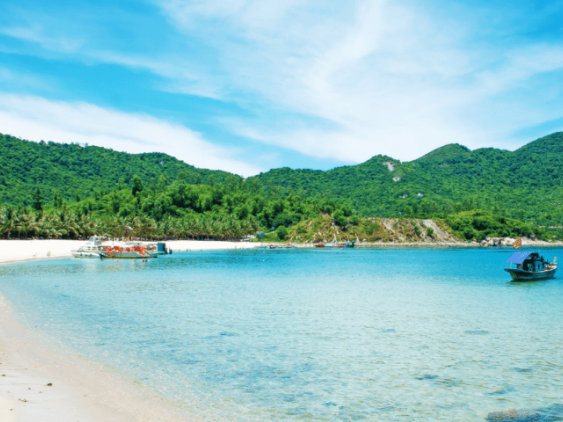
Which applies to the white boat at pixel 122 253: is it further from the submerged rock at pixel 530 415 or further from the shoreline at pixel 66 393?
the submerged rock at pixel 530 415

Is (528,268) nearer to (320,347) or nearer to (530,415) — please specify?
(320,347)

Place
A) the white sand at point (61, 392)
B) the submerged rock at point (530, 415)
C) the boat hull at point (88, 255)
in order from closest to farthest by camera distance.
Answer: the white sand at point (61, 392), the submerged rock at point (530, 415), the boat hull at point (88, 255)

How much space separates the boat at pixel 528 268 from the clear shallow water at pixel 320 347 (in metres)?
13.1

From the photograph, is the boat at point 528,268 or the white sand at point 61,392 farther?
the boat at point 528,268

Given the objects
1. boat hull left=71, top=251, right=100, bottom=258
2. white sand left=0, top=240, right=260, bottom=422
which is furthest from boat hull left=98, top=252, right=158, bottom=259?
white sand left=0, top=240, right=260, bottom=422

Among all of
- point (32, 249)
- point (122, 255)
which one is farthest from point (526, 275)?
point (32, 249)

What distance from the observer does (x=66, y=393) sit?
13297 mm

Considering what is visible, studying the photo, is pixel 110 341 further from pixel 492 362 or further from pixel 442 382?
pixel 492 362

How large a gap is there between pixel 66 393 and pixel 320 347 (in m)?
11.8

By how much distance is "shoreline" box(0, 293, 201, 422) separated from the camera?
11.5m

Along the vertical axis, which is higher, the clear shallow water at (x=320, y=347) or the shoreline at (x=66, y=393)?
the shoreline at (x=66, y=393)

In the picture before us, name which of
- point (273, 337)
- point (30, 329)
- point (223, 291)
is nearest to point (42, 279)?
point (223, 291)

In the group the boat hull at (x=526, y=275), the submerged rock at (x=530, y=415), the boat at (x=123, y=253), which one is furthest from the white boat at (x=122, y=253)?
the submerged rock at (x=530, y=415)

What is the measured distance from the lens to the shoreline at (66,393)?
1146 centimetres
